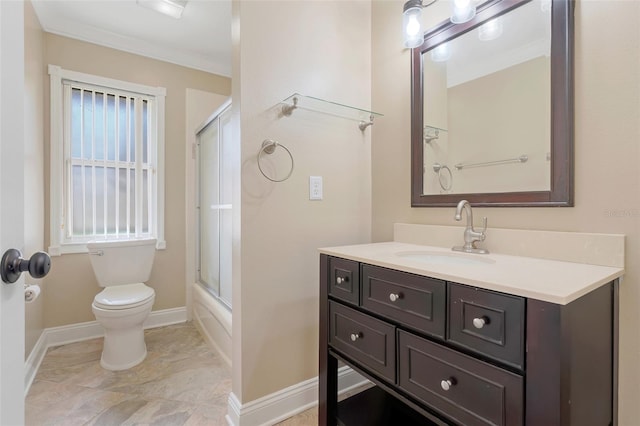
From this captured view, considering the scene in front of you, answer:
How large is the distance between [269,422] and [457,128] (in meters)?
1.71

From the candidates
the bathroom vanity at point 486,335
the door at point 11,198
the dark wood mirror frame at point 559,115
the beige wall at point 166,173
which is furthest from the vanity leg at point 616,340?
the beige wall at point 166,173

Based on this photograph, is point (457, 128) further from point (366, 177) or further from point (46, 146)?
point (46, 146)

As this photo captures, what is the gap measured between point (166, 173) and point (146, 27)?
1.18 meters

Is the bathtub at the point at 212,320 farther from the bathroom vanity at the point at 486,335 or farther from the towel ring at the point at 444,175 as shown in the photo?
the towel ring at the point at 444,175

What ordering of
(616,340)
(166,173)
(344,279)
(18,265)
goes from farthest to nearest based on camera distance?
1. (166,173)
2. (344,279)
3. (616,340)
4. (18,265)

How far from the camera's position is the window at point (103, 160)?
7.79ft

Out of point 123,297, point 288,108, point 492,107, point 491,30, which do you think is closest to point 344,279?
point 288,108

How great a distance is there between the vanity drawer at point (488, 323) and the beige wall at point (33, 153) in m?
2.30

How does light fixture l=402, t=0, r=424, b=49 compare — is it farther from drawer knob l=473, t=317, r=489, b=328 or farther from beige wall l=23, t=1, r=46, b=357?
beige wall l=23, t=1, r=46, b=357

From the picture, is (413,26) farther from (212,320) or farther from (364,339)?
(212,320)

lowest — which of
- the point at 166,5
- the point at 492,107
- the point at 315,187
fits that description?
the point at 315,187

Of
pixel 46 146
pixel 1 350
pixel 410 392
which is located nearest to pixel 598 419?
pixel 410 392

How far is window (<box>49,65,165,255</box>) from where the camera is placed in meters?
2.38

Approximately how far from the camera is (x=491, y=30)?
131cm
